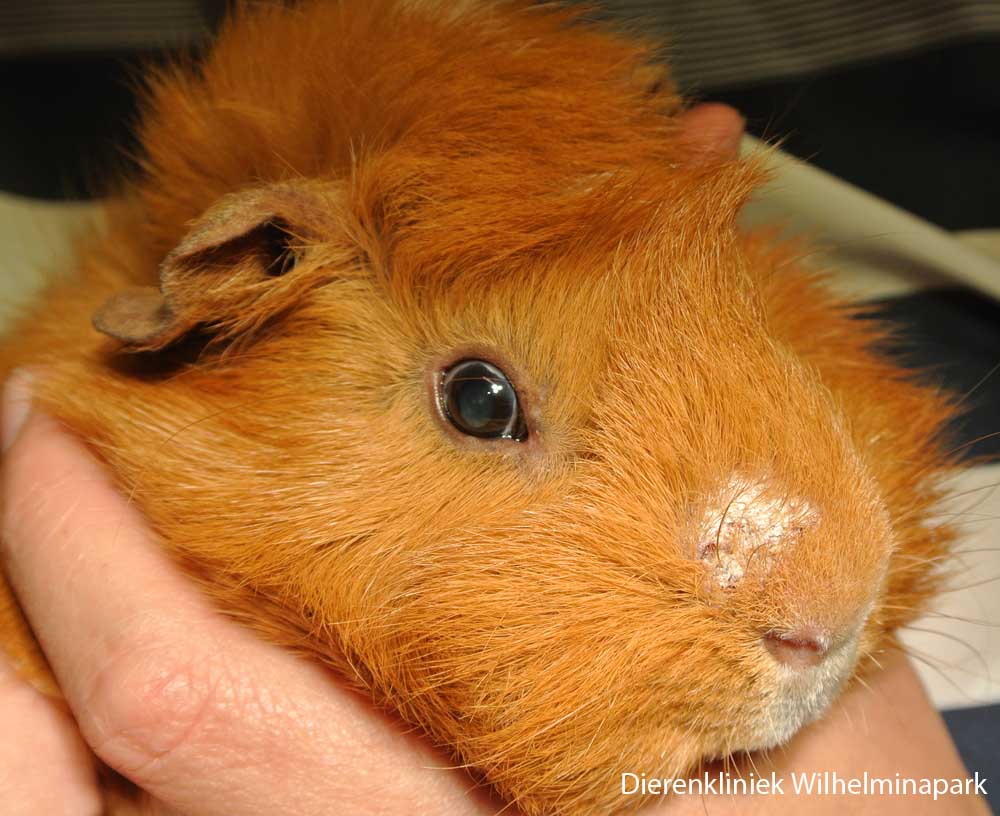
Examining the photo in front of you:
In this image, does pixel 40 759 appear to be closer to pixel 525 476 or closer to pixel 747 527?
pixel 525 476

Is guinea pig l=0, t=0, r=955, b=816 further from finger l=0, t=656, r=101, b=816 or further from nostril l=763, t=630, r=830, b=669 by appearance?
finger l=0, t=656, r=101, b=816

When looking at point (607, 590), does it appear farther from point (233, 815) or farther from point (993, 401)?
point (993, 401)

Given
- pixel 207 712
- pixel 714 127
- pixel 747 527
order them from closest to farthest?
pixel 747 527 < pixel 207 712 < pixel 714 127

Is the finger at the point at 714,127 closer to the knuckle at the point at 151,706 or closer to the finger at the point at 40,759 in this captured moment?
the knuckle at the point at 151,706

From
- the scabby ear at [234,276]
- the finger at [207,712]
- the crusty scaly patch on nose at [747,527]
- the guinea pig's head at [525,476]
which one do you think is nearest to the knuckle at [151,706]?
the finger at [207,712]

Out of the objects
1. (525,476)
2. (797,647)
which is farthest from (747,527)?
(525,476)

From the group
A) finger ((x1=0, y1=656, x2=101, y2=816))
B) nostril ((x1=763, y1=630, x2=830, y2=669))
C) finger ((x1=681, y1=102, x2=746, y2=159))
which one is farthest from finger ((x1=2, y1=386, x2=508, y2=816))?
finger ((x1=681, y1=102, x2=746, y2=159))
